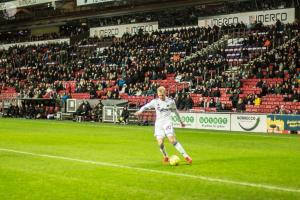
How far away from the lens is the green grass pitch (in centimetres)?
1052

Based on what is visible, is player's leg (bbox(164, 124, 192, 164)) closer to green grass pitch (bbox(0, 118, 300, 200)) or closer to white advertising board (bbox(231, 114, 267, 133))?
green grass pitch (bbox(0, 118, 300, 200))

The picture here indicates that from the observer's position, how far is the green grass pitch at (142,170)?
10.5m

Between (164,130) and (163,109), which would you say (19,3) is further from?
(164,130)

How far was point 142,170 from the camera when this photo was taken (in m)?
13.8

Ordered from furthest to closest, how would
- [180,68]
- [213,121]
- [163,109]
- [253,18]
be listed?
[253,18] < [180,68] < [213,121] < [163,109]

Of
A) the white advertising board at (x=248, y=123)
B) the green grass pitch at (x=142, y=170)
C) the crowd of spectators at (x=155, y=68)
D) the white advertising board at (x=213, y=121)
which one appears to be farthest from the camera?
the crowd of spectators at (x=155, y=68)

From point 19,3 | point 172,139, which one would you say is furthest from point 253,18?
point 172,139

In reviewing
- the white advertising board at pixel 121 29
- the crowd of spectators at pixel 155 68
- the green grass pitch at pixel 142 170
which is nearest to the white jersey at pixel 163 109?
the green grass pitch at pixel 142 170

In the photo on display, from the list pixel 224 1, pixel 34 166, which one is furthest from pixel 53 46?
pixel 34 166

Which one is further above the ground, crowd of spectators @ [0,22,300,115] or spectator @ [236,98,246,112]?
crowd of spectators @ [0,22,300,115]

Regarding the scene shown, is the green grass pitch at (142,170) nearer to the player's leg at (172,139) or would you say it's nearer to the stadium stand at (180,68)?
the player's leg at (172,139)

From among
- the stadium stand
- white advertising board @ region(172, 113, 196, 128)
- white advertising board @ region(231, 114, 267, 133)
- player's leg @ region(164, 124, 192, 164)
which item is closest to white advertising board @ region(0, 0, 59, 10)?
the stadium stand

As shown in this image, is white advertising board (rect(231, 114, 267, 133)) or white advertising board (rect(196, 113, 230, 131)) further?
white advertising board (rect(196, 113, 230, 131))

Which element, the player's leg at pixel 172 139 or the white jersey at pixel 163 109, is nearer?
the player's leg at pixel 172 139
